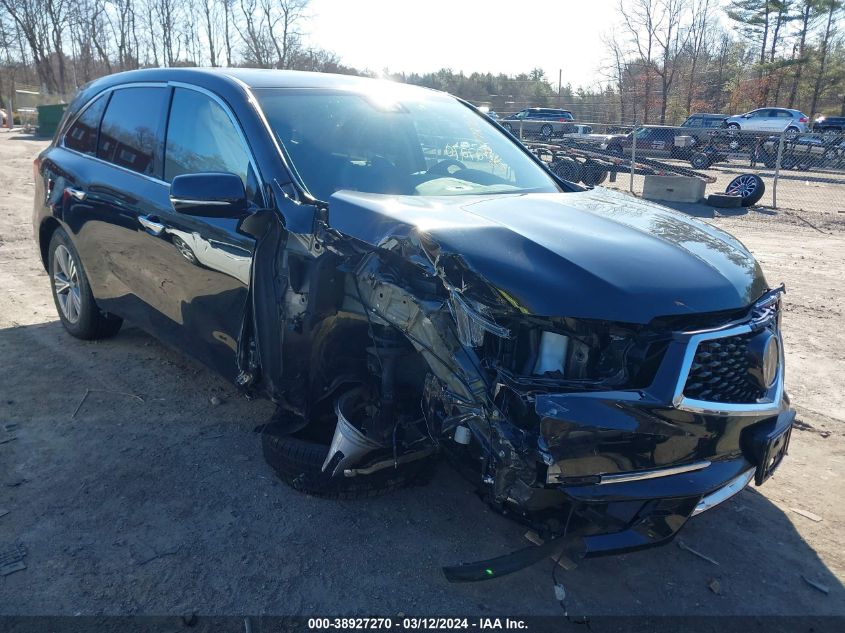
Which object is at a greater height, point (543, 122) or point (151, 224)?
point (543, 122)

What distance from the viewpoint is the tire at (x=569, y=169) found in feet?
51.3

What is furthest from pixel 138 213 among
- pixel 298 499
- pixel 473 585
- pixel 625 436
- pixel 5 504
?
pixel 625 436

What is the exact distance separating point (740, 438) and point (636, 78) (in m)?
50.3

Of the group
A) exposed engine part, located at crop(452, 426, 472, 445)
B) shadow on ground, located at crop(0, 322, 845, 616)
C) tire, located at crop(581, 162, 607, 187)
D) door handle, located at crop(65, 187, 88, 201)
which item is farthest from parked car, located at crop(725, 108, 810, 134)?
exposed engine part, located at crop(452, 426, 472, 445)

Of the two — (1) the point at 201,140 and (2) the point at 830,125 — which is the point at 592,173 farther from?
(2) the point at 830,125

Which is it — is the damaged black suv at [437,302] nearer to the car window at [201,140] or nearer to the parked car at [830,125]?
the car window at [201,140]

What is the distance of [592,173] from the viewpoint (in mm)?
15797

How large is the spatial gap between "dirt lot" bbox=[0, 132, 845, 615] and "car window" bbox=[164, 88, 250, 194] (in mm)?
1480

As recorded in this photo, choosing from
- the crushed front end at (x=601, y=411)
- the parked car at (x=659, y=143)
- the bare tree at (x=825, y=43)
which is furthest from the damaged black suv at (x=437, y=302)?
the bare tree at (x=825, y=43)

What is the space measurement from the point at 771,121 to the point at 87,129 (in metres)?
33.2

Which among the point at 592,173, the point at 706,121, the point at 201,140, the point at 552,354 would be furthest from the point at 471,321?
the point at 706,121

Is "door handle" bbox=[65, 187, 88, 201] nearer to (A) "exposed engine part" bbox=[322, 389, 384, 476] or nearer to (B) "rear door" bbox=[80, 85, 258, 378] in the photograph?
(B) "rear door" bbox=[80, 85, 258, 378]

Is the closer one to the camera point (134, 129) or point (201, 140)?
point (201, 140)

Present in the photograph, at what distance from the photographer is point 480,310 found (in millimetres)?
2357
